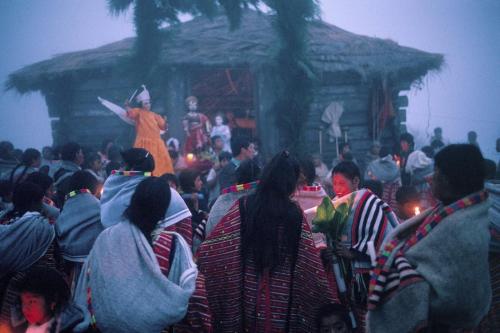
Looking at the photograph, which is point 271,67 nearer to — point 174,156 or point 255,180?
point 174,156

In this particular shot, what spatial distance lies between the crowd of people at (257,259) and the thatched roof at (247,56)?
876 cm

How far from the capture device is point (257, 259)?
3.20 meters

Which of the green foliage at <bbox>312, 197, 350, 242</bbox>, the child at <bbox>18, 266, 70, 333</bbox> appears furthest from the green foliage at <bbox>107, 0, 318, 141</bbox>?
the child at <bbox>18, 266, 70, 333</bbox>

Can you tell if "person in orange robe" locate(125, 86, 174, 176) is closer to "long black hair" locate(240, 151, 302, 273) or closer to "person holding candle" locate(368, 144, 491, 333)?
"long black hair" locate(240, 151, 302, 273)

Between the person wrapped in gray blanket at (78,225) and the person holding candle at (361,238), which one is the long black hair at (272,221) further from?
the person wrapped in gray blanket at (78,225)

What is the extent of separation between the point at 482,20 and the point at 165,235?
473 ft

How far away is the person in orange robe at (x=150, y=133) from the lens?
10.5 meters

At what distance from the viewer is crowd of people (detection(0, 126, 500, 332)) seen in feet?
7.45

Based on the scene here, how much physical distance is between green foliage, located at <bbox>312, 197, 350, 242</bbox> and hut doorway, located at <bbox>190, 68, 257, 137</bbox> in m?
13.1

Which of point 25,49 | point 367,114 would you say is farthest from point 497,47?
point 367,114

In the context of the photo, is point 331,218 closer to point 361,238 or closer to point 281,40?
point 361,238

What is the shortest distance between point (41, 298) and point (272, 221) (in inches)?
61.1

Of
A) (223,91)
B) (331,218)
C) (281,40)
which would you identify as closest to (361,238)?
(331,218)

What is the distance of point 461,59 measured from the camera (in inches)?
4751
